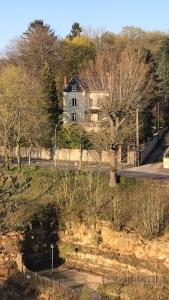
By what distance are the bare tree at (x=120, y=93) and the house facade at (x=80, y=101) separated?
1.67 m

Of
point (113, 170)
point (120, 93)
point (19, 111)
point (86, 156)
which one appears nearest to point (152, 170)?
point (86, 156)

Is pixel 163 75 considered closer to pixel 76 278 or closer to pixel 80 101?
pixel 80 101

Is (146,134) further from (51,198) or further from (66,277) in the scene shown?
Answer: (66,277)

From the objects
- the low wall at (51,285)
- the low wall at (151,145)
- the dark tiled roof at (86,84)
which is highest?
the dark tiled roof at (86,84)

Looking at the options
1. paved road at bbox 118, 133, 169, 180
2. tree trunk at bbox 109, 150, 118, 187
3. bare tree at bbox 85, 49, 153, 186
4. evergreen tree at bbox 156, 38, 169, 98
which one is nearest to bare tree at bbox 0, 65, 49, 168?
bare tree at bbox 85, 49, 153, 186

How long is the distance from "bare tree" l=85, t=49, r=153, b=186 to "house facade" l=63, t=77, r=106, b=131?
1.67 meters

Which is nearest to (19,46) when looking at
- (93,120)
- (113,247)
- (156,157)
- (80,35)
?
(80,35)

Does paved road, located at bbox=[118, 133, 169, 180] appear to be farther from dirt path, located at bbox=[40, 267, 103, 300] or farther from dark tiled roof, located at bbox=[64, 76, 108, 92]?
dirt path, located at bbox=[40, 267, 103, 300]

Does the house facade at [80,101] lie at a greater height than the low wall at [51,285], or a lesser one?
greater

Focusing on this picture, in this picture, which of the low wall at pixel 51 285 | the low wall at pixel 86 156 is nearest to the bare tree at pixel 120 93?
the low wall at pixel 86 156

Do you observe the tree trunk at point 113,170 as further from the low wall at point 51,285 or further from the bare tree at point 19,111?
the bare tree at point 19,111

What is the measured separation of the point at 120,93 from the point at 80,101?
835 inches

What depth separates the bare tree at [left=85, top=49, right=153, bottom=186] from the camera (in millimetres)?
36688

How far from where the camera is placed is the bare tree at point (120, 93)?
36.7 metres
